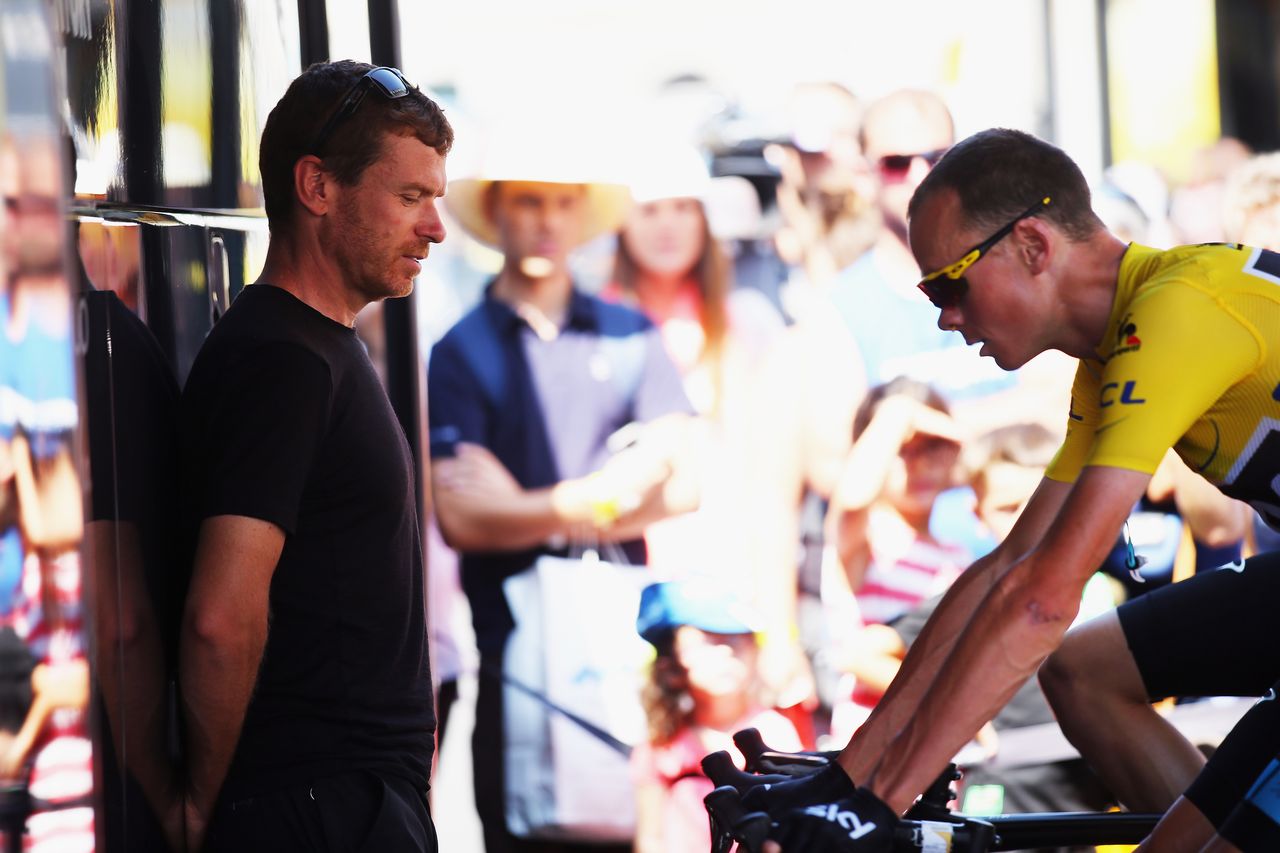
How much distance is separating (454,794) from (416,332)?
1463 millimetres

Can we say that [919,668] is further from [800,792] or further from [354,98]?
[354,98]

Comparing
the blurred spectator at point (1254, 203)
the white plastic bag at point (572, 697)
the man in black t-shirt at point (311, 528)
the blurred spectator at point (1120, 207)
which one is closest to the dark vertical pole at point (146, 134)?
the man in black t-shirt at point (311, 528)

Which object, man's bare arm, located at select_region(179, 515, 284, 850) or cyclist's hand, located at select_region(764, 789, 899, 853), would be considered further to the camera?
man's bare arm, located at select_region(179, 515, 284, 850)

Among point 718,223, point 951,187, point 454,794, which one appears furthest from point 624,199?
point 951,187

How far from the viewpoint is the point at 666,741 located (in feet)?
15.3

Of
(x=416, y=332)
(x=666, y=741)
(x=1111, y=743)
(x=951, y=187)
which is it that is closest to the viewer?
(x=951, y=187)

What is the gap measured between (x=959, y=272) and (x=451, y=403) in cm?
256

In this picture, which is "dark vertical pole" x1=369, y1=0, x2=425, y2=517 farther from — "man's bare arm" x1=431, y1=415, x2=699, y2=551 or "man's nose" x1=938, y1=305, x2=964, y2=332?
"man's nose" x1=938, y1=305, x2=964, y2=332

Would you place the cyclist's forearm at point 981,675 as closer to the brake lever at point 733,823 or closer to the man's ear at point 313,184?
the brake lever at point 733,823

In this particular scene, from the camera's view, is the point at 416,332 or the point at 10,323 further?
the point at 416,332

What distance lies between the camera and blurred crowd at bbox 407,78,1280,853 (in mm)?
4590

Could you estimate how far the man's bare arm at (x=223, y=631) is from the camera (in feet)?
6.34

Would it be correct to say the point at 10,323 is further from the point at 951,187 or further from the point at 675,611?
the point at 675,611

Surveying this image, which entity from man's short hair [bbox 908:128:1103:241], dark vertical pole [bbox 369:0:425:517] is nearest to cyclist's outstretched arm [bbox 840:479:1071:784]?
man's short hair [bbox 908:128:1103:241]
